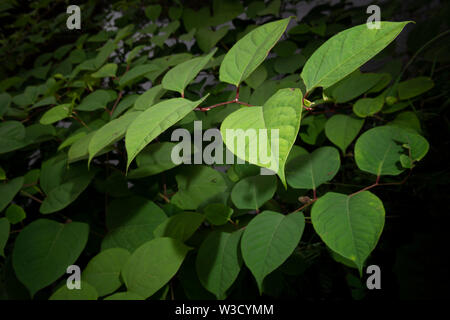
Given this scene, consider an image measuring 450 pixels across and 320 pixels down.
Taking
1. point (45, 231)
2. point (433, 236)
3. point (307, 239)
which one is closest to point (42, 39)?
point (45, 231)

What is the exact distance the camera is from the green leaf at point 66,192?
42 centimetres

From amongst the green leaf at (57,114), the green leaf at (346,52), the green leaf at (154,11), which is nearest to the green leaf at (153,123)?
the green leaf at (346,52)

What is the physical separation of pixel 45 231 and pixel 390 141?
0.53m

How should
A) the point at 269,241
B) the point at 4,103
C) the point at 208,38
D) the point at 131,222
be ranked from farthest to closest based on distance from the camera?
the point at 208,38 < the point at 4,103 < the point at 131,222 < the point at 269,241

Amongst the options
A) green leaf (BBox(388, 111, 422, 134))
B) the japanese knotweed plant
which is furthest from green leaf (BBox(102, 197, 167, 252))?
green leaf (BBox(388, 111, 422, 134))

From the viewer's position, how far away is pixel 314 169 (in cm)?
39

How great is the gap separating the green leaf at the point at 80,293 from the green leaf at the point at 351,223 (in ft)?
1.00

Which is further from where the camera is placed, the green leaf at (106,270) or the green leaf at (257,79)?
the green leaf at (257,79)

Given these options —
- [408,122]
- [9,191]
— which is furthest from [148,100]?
[408,122]

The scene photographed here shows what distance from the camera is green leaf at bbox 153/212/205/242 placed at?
0.38m

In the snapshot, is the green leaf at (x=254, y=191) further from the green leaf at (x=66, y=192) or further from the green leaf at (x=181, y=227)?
the green leaf at (x=66, y=192)

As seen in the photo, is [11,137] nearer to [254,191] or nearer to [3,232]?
[3,232]

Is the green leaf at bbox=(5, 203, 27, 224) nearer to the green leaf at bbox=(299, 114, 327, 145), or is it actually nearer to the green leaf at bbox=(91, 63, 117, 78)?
the green leaf at bbox=(91, 63, 117, 78)

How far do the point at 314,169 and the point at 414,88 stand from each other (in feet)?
0.91
